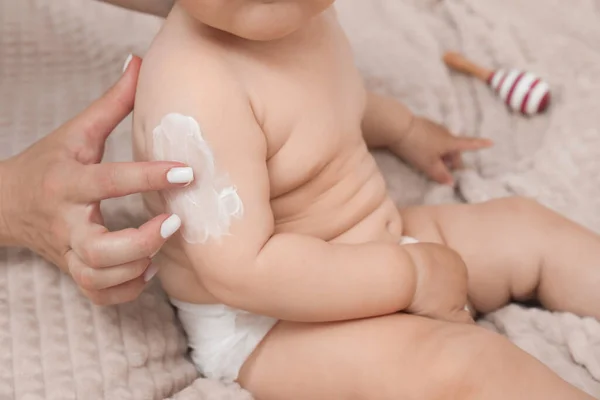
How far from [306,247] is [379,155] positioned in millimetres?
394

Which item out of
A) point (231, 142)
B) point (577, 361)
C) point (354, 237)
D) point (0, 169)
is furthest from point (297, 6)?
point (577, 361)

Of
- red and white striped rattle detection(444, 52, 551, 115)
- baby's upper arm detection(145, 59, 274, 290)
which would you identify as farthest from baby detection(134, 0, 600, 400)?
red and white striped rattle detection(444, 52, 551, 115)

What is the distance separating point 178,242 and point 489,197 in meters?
0.47

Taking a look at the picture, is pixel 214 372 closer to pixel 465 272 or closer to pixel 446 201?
pixel 465 272

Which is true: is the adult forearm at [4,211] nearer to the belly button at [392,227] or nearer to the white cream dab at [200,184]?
the white cream dab at [200,184]

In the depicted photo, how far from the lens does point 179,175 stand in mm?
652

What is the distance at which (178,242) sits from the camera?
0.78 m

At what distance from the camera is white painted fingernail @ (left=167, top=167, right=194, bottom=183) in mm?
652

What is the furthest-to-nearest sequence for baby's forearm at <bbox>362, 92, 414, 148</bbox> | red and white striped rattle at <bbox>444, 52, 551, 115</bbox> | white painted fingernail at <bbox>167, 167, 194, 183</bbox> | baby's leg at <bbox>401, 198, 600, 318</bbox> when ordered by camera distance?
1. red and white striped rattle at <bbox>444, 52, 551, 115</bbox>
2. baby's forearm at <bbox>362, 92, 414, 148</bbox>
3. baby's leg at <bbox>401, 198, 600, 318</bbox>
4. white painted fingernail at <bbox>167, 167, 194, 183</bbox>

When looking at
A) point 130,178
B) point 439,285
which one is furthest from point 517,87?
point 130,178

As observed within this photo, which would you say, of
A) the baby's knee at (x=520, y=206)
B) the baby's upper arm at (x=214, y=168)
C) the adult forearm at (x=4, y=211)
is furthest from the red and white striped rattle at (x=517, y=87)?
the adult forearm at (x=4, y=211)

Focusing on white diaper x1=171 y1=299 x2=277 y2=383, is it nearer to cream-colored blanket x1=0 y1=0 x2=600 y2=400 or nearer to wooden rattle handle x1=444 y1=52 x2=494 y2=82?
cream-colored blanket x1=0 y1=0 x2=600 y2=400

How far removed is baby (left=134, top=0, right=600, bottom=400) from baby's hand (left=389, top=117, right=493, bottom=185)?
0.18 m

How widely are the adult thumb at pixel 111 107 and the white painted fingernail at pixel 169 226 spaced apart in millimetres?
165
